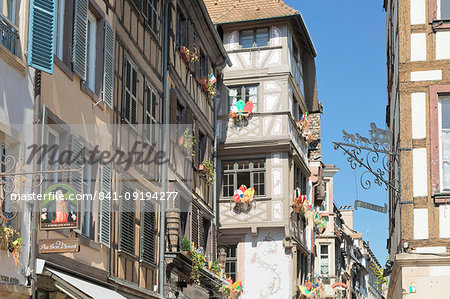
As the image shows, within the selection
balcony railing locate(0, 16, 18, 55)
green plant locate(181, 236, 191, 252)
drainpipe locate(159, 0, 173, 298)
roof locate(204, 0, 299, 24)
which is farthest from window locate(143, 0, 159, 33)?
roof locate(204, 0, 299, 24)

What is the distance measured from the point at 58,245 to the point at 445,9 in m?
8.02

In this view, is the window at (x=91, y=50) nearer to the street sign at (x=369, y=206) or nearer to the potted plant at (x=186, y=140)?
the street sign at (x=369, y=206)

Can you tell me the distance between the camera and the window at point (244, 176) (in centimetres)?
2842

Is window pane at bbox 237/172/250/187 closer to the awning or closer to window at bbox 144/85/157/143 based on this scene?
window at bbox 144/85/157/143

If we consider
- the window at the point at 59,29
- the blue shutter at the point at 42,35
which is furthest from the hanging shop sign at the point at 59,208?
the window at the point at 59,29

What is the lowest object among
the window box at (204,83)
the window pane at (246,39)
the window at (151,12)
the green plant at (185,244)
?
the green plant at (185,244)

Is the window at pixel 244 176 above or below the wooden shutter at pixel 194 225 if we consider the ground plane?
above

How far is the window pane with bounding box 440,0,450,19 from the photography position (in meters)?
15.2

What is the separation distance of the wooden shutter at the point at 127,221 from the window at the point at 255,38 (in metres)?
13.8

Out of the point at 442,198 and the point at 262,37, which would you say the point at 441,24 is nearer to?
the point at 442,198

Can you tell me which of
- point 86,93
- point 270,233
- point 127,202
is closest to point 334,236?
point 270,233

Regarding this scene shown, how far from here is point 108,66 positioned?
15.1 m

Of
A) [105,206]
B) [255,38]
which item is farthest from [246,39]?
[105,206]

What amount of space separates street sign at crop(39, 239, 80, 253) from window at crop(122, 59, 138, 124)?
4891 millimetres
